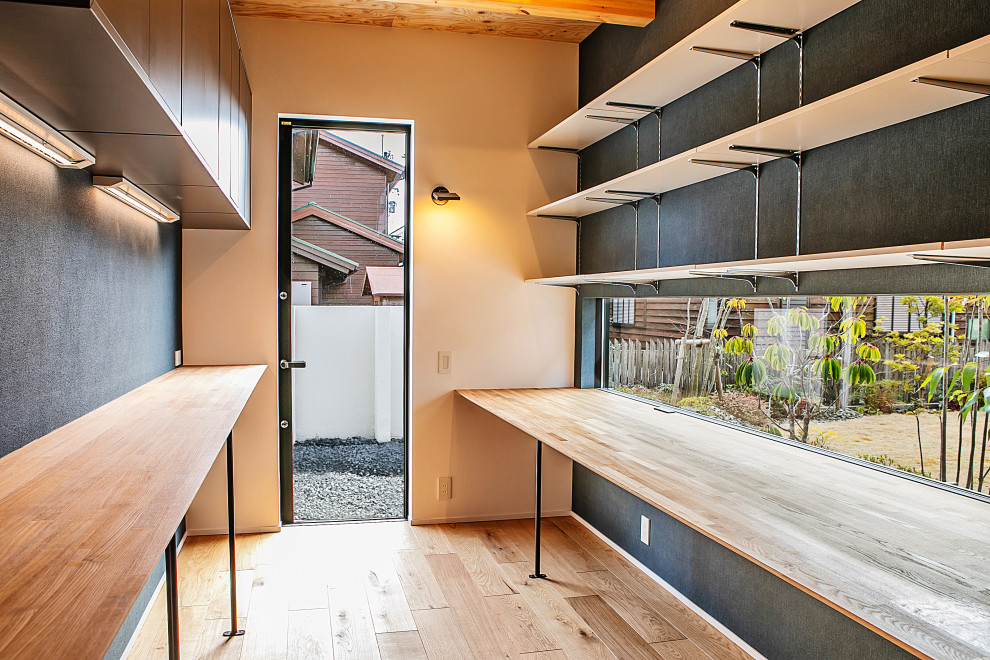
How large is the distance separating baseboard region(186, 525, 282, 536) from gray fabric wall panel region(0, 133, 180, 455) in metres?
1.20

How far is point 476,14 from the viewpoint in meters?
3.80

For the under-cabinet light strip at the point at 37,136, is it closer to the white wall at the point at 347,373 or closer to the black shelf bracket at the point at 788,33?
the black shelf bracket at the point at 788,33

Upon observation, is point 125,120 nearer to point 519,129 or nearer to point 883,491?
point 883,491

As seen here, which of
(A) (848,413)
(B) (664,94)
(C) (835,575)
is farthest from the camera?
(B) (664,94)

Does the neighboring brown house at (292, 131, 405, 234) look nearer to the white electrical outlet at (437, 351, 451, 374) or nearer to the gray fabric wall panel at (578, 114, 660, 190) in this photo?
the white electrical outlet at (437, 351, 451, 374)

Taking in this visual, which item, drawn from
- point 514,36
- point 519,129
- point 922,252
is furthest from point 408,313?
point 922,252

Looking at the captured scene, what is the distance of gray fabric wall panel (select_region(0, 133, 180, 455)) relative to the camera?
1733 millimetres

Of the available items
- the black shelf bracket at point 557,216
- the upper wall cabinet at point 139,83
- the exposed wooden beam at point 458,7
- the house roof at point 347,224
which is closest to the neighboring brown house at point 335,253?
the house roof at point 347,224

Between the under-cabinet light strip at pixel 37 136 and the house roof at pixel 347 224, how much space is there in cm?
212

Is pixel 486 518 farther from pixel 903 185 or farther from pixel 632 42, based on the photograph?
pixel 903 185

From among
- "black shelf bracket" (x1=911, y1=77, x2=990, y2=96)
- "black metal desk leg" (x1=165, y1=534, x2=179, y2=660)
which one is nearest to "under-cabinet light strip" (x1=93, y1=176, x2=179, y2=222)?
"black metal desk leg" (x1=165, y1=534, x2=179, y2=660)

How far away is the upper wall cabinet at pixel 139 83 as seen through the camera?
3.62 ft

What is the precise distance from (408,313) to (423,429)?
69cm

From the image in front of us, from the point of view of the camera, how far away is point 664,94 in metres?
3.13
